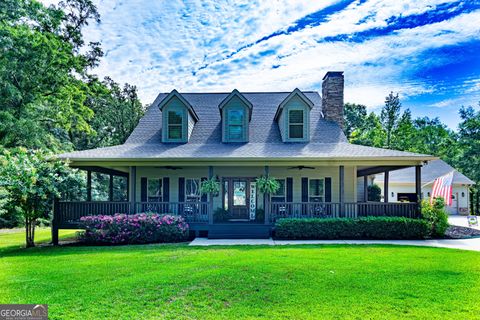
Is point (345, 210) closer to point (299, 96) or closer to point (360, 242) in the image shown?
point (360, 242)

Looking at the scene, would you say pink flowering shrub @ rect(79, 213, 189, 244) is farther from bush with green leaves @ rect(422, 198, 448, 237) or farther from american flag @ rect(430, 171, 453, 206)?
american flag @ rect(430, 171, 453, 206)

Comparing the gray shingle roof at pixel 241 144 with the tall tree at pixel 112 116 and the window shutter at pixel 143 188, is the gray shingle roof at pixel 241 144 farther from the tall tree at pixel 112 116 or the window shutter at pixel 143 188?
the tall tree at pixel 112 116

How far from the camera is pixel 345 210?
13.5m

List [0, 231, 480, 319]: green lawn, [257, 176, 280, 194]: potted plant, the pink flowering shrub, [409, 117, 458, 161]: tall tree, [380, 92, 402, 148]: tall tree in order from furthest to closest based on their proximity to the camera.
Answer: [409, 117, 458, 161]: tall tree → [380, 92, 402, 148]: tall tree → [257, 176, 280, 194]: potted plant → the pink flowering shrub → [0, 231, 480, 319]: green lawn

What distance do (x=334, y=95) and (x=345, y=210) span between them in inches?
261

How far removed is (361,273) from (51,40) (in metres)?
19.9

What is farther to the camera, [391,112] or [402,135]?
[391,112]

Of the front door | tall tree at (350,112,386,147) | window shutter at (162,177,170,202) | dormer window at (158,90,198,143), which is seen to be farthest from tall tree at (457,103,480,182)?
window shutter at (162,177,170,202)

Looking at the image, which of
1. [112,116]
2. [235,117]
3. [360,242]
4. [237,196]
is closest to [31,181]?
[237,196]

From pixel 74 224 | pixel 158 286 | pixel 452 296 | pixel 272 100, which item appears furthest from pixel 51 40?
pixel 452 296

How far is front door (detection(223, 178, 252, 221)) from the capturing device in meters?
15.5

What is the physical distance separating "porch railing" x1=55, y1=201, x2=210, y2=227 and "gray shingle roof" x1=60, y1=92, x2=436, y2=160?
197 cm

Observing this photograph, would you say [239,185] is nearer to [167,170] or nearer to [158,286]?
[167,170]

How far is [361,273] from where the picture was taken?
6980 millimetres
